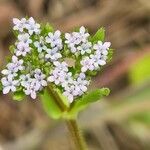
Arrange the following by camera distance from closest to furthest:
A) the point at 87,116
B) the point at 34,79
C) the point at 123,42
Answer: the point at 34,79 < the point at 87,116 < the point at 123,42

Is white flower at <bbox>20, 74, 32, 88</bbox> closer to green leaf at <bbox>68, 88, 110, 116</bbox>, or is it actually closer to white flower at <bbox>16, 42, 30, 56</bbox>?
white flower at <bbox>16, 42, 30, 56</bbox>

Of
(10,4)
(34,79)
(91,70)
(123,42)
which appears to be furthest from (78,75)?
(10,4)

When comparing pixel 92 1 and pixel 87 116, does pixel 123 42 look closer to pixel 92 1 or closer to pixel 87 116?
pixel 92 1

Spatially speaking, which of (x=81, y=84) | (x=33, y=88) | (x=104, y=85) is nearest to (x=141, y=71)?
(x=104, y=85)

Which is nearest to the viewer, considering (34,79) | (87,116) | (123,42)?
(34,79)

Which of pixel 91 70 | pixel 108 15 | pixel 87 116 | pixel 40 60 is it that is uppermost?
pixel 108 15

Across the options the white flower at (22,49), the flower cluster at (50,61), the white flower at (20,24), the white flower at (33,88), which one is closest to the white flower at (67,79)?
the flower cluster at (50,61)

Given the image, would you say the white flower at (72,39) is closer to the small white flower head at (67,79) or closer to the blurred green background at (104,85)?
the small white flower head at (67,79)

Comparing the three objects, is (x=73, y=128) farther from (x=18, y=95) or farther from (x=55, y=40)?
(x=55, y=40)
